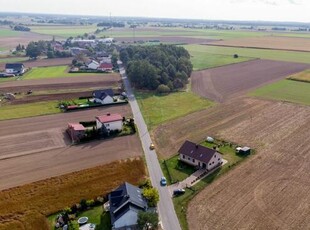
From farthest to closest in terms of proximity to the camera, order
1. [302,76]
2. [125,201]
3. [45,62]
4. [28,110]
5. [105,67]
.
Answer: [45,62] < [105,67] < [302,76] < [28,110] < [125,201]

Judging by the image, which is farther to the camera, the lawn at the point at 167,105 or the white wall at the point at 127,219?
the lawn at the point at 167,105

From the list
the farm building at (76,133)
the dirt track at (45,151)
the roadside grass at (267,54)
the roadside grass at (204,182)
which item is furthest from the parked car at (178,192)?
the roadside grass at (267,54)

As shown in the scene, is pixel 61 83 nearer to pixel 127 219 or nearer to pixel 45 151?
pixel 45 151

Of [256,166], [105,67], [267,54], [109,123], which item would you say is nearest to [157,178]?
[256,166]

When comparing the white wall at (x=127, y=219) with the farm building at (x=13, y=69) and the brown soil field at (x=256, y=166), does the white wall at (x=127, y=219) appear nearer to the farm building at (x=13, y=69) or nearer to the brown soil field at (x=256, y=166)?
the brown soil field at (x=256, y=166)

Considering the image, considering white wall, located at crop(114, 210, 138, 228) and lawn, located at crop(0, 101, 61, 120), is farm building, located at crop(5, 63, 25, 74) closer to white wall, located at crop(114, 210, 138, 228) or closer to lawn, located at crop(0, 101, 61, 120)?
lawn, located at crop(0, 101, 61, 120)
